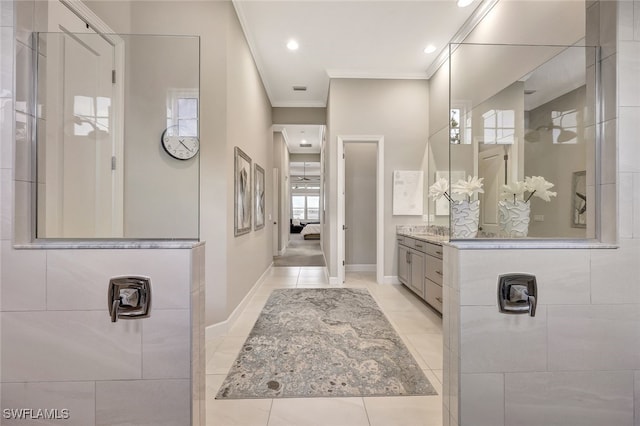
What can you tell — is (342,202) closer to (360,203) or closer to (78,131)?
(360,203)

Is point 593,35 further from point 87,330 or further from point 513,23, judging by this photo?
point 87,330

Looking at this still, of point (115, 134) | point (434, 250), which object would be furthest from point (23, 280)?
point (434, 250)

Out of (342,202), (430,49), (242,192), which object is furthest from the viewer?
(342,202)

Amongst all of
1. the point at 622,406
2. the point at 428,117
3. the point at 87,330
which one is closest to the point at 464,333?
the point at 622,406

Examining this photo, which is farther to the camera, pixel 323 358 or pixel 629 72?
pixel 323 358

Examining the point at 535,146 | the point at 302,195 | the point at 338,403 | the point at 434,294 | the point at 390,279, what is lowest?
the point at 338,403

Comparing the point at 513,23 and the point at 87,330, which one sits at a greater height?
the point at 513,23

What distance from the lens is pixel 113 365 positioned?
125cm

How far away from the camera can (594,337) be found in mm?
1293

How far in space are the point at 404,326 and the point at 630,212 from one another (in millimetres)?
2078

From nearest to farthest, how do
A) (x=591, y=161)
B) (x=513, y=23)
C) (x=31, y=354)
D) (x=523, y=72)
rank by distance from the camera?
(x=31, y=354)
(x=591, y=161)
(x=523, y=72)
(x=513, y=23)

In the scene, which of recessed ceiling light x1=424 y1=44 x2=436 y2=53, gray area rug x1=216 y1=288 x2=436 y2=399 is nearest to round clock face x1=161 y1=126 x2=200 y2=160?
gray area rug x1=216 y1=288 x2=436 y2=399

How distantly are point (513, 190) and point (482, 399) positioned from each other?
110 centimetres

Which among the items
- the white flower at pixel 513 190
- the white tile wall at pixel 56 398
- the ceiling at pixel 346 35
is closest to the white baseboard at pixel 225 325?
the white tile wall at pixel 56 398
